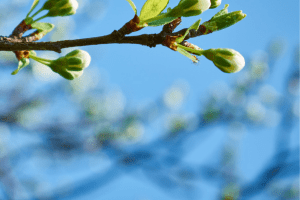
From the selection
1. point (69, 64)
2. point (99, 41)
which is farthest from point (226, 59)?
point (69, 64)

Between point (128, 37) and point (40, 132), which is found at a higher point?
point (40, 132)

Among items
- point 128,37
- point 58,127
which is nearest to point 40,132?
point 58,127

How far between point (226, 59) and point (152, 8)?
428 millimetres

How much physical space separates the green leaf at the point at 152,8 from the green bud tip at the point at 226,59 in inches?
12.1

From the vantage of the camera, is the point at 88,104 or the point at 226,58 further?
the point at 88,104

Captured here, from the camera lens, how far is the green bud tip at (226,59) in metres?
1.27

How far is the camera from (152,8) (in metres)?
1.17

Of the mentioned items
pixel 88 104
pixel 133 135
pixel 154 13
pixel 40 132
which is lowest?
pixel 154 13

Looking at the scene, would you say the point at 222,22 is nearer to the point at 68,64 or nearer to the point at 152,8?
the point at 152,8

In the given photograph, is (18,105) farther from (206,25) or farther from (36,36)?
(206,25)

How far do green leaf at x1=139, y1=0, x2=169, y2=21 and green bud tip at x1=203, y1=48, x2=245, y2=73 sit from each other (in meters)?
0.31

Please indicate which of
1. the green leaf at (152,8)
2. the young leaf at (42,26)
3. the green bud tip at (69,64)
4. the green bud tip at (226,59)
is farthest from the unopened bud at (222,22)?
the young leaf at (42,26)

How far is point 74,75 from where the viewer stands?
1363mm

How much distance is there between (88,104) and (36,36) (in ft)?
15.3
